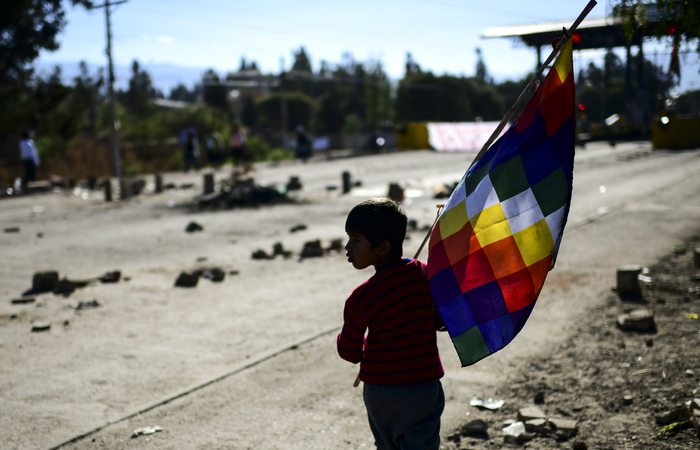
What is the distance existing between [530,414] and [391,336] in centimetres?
184

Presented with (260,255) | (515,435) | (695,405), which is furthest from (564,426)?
(260,255)

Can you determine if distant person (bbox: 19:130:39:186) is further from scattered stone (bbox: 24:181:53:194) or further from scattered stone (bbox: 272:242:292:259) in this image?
scattered stone (bbox: 272:242:292:259)

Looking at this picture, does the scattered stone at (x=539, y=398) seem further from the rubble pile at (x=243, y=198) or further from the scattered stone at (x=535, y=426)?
the rubble pile at (x=243, y=198)

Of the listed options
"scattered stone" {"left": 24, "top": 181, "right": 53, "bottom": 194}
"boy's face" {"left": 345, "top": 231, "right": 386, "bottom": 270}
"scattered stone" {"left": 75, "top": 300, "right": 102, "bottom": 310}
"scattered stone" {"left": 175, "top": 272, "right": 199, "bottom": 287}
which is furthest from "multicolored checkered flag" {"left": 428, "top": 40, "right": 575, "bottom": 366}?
"scattered stone" {"left": 24, "top": 181, "right": 53, "bottom": 194}

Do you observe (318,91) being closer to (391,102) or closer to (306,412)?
(391,102)

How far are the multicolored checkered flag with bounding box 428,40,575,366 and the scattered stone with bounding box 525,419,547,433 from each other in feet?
4.51

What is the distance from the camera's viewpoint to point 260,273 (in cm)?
814

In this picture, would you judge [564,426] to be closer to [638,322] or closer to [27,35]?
[638,322]

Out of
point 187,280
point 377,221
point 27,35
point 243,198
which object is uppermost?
point 27,35

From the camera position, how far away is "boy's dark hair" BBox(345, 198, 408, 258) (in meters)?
2.35

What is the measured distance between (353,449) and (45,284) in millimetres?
5249

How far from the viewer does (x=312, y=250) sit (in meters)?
9.14

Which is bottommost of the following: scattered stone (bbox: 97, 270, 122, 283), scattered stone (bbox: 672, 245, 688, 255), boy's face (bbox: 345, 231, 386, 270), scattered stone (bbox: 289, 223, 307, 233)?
scattered stone (bbox: 672, 245, 688, 255)

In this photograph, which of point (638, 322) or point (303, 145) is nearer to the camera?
point (638, 322)
